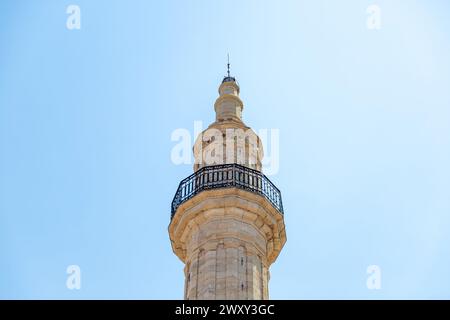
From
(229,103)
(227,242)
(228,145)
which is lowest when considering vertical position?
(227,242)

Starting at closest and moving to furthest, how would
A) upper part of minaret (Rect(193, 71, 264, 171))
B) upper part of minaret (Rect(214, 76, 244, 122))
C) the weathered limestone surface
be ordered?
the weathered limestone surface → upper part of minaret (Rect(193, 71, 264, 171)) → upper part of minaret (Rect(214, 76, 244, 122))

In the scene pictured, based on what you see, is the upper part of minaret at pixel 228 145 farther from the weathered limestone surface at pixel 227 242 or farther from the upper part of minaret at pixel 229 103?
the weathered limestone surface at pixel 227 242

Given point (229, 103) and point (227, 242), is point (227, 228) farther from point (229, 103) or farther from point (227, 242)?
point (229, 103)

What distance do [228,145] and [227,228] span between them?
336 centimetres

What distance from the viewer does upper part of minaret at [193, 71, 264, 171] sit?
1812 cm

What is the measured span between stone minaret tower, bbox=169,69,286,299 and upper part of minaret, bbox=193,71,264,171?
1.5 inches

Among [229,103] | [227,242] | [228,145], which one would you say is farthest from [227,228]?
[229,103]

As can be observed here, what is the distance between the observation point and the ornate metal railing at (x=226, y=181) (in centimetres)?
1645

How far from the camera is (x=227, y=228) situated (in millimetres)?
15648

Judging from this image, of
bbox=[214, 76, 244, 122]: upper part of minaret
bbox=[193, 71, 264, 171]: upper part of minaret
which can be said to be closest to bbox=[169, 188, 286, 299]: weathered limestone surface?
bbox=[193, 71, 264, 171]: upper part of minaret

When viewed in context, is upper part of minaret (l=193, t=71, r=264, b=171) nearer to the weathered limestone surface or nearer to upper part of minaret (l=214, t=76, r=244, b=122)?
upper part of minaret (l=214, t=76, r=244, b=122)
